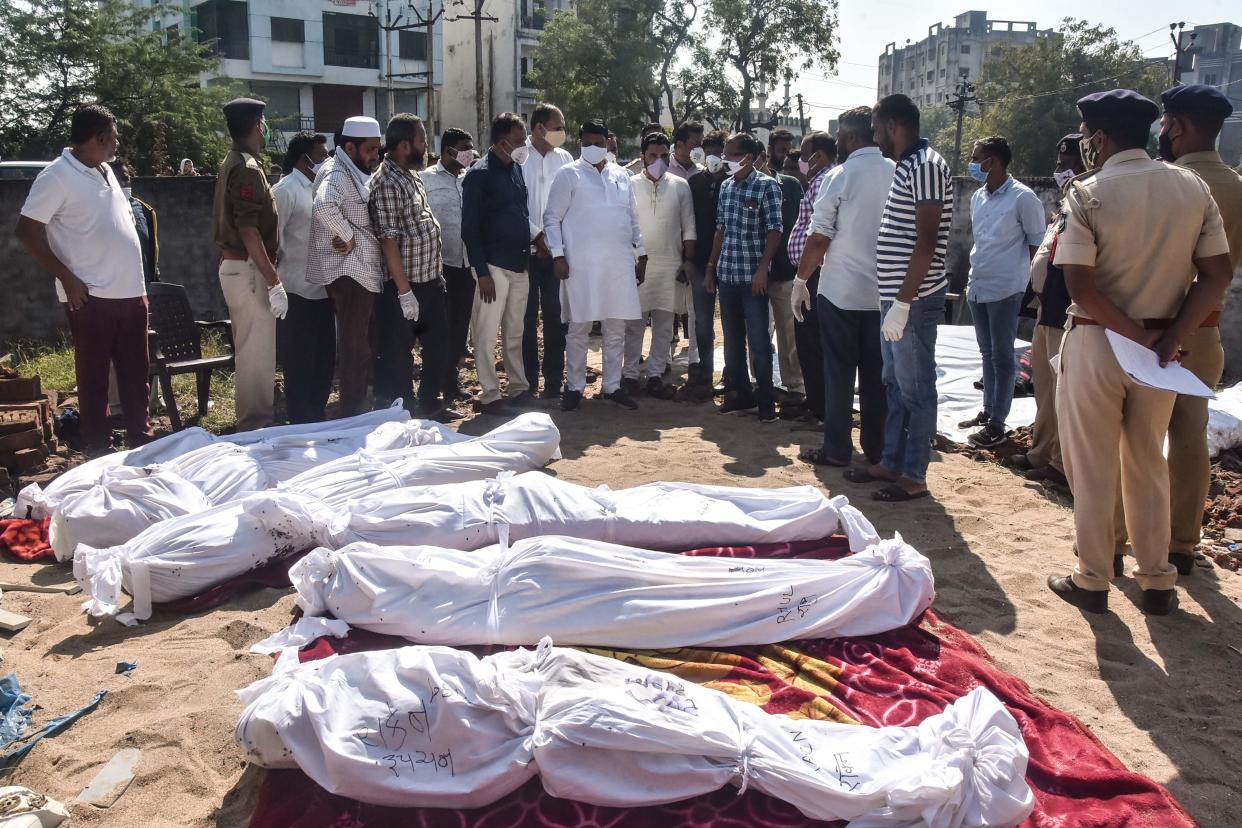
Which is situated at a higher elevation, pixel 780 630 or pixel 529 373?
pixel 529 373

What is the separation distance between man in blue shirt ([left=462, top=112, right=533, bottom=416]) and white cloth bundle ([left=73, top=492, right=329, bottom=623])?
278 cm

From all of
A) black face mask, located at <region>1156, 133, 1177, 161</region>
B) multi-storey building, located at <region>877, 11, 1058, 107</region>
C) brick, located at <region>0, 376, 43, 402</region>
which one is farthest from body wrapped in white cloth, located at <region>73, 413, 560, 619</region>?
multi-storey building, located at <region>877, 11, 1058, 107</region>

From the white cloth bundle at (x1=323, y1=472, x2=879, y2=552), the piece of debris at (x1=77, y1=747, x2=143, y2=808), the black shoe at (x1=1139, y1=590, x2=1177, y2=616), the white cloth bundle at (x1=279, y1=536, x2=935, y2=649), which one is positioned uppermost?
the white cloth bundle at (x1=323, y1=472, x2=879, y2=552)

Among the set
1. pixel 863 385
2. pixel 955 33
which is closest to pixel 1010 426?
pixel 863 385

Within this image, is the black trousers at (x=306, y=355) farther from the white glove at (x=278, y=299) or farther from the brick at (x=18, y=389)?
the brick at (x=18, y=389)

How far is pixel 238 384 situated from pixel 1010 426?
5.02 m

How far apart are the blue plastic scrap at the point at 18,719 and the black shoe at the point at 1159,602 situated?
12.0 feet

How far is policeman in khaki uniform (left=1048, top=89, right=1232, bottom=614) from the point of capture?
328cm

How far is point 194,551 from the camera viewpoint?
11.4ft

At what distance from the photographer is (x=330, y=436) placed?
4.96 metres

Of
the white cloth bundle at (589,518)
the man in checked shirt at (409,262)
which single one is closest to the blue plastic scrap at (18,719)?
the white cloth bundle at (589,518)

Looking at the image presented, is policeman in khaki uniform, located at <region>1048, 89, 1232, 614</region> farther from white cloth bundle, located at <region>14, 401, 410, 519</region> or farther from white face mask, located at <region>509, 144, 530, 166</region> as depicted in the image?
white face mask, located at <region>509, 144, 530, 166</region>

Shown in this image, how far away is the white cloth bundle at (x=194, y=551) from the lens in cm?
335

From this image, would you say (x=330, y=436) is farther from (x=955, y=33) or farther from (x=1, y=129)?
(x=955, y=33)
